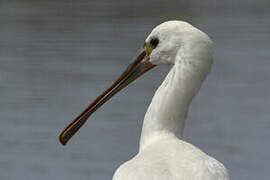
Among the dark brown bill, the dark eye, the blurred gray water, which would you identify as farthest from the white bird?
the blurred gray water

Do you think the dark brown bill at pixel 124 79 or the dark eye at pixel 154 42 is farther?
the dark brown bill at pixel 124 79

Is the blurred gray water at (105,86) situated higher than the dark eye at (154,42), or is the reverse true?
the dark eye at (154,42)

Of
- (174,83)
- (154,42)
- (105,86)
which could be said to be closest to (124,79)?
(154,42)

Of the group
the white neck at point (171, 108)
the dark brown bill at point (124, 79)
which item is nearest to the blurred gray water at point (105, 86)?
the dark brown bill at point (124, 79)

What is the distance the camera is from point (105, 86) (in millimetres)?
16016

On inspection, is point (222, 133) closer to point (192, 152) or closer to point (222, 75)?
point (222, 75)

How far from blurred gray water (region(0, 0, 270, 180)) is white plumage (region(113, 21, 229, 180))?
352 centimetres

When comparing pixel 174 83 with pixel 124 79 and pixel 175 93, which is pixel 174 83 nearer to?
pixel 175 93

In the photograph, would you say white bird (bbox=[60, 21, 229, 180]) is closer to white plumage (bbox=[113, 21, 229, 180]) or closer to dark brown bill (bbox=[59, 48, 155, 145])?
white plumage (bbox=[113, 21, 229, 180])

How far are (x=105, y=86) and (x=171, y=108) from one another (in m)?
6.76

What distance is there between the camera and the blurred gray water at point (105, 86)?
13508 millimetres

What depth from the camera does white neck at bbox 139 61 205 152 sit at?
9227mm

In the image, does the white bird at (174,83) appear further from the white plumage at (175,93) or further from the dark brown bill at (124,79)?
the dark brown bill at (124,79)

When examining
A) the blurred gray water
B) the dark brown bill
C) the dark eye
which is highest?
the dark eye
